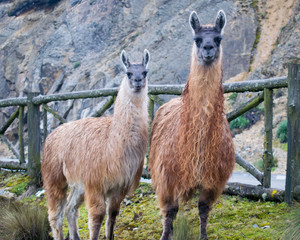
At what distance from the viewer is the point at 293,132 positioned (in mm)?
4066

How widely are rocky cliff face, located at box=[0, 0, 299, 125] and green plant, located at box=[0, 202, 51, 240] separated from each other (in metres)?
12.6

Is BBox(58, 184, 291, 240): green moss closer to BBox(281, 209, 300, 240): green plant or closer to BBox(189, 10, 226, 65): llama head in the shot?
BBox(281, 209, 300, 240): green plant

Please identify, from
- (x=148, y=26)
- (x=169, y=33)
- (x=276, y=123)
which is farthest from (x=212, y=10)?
(x=276, y=123)

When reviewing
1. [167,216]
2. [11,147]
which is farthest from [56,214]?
[11,147]

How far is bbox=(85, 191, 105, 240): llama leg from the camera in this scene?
12.4ft

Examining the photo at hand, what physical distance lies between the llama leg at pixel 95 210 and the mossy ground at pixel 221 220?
611 mm

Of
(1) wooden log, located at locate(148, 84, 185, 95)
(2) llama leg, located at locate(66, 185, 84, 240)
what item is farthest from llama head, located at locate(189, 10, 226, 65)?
(2) llama leg, located at locate(66, 185, 84, 240)

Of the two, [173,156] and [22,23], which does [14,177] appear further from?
[22,23]

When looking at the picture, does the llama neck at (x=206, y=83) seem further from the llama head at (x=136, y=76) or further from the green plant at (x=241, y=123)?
the green plant at (x=241, y=123)

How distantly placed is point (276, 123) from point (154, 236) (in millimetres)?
12279

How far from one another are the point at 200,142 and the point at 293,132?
138cm

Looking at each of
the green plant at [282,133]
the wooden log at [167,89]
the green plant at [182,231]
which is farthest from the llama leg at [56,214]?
the green plant at [282,133]

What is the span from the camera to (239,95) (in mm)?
16766

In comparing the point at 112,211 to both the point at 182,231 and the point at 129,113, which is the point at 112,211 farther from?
the point at 129,113
